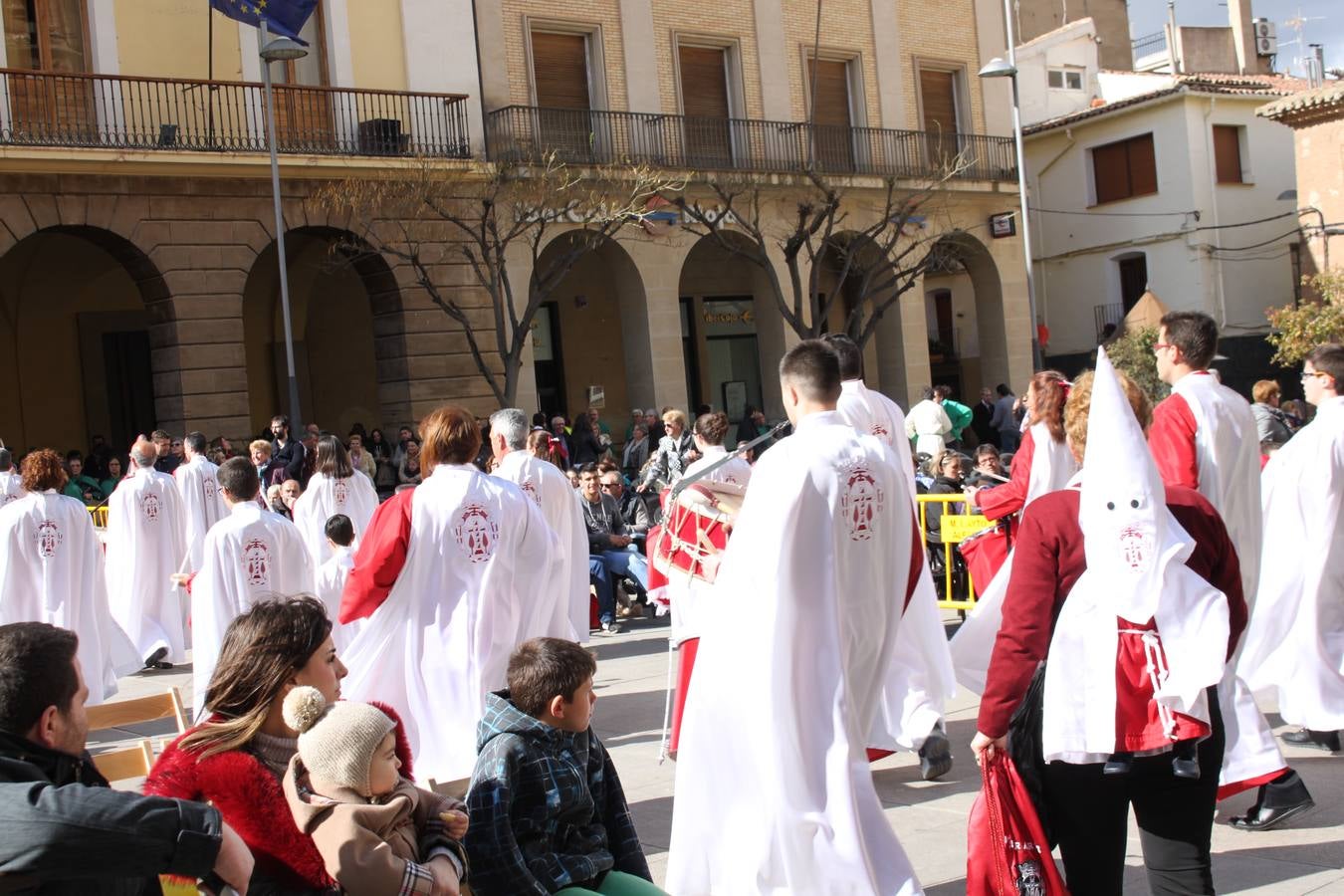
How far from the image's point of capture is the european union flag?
2031 centimetres

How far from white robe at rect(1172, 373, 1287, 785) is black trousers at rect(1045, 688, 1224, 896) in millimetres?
1692

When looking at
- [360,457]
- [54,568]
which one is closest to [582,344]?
[360,457]

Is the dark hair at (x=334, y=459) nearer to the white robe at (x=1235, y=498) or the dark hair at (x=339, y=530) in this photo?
the dark hair at (x=339, y=530)

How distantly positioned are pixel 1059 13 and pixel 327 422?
982 inches

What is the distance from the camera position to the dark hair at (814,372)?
4.93m

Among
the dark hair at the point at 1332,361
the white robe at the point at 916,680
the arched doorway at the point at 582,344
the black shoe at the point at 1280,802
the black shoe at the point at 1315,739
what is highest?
the arched doorway at the point at 582,344

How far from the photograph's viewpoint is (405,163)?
923 inches

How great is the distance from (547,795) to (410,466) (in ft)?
56.0

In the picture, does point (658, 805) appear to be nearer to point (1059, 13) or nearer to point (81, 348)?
point (81, 348)

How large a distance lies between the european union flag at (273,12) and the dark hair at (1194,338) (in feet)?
55.3

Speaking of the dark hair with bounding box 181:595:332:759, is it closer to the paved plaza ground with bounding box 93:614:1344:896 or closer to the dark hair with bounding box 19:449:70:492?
the paved plaza ground with bounding box 93:614:1344:896

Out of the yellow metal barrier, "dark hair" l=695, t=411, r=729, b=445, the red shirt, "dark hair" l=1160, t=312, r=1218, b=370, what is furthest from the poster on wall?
the red shirt

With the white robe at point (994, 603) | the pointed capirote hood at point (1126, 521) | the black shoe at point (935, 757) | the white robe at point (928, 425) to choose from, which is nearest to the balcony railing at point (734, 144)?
the white robe at point (928, 425)

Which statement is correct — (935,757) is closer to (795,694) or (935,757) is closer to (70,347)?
(795,694)
